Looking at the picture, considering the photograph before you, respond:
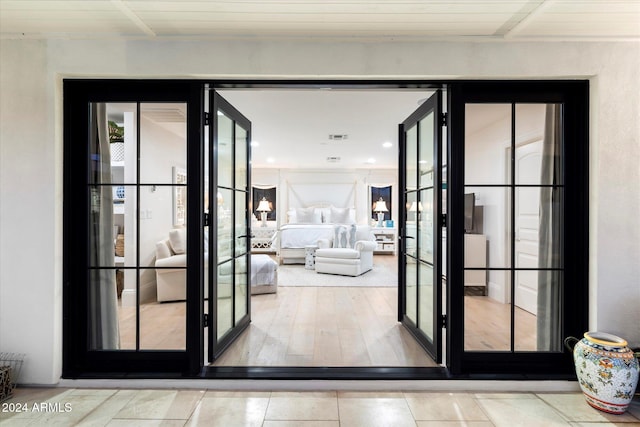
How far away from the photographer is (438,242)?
95.6 inches

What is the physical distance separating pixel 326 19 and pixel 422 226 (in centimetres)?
172

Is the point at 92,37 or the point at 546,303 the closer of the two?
the point at 92,37

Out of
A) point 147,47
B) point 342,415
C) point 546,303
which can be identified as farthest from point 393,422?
point 147,47

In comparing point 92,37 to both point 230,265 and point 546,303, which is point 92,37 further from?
point 546,303

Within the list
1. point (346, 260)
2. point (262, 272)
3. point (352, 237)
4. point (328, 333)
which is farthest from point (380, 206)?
point (328, 333)

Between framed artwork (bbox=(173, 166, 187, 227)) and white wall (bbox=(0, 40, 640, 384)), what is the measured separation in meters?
0.66

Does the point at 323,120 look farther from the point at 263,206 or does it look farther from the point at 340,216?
the point at 263,206

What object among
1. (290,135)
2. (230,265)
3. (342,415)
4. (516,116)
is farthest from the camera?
(290,135)

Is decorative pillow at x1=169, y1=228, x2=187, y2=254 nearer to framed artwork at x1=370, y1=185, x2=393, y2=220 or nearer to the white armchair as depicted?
the white armchair

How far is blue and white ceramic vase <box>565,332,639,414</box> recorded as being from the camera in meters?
1.93

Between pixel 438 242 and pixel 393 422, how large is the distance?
1195 millimetres

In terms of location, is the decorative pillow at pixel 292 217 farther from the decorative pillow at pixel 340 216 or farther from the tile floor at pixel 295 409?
the tile floor at pixel 295 409

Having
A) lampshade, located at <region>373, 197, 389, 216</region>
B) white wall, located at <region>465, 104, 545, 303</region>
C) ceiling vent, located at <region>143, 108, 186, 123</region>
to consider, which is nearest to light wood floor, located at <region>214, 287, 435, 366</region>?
white wall, located at <region>465, 104, 545, 303</region>

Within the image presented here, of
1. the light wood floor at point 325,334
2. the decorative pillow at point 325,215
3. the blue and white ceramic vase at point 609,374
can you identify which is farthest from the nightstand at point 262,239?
the blue and white ceramic vase at point 609,374
